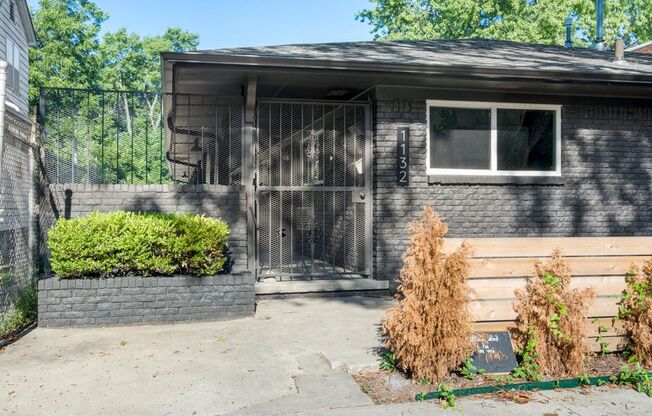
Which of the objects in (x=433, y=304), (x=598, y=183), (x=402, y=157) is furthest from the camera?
(x=598, y=183)

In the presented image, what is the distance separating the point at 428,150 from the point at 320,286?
2.70 m

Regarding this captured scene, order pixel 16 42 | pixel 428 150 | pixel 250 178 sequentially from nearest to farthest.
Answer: pixel 250 178, pixel 428 150, pixel 16 42

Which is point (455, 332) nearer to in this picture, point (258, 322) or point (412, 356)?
point (412, 356)

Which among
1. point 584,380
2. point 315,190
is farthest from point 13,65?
point 584,380

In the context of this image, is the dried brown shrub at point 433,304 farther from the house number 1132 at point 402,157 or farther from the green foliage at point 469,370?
the house number 1132 at point 402,157

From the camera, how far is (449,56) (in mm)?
9305

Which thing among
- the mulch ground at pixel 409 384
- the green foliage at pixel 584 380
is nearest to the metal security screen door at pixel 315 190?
the mulch ground at pixel 409 384

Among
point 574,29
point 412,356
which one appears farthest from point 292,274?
point 574,29

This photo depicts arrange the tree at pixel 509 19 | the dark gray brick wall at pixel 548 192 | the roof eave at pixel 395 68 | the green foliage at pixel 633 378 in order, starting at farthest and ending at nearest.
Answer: the tree at pixel 509 19, the dark gray brick wall at pixel 548 192, the roof eave at pixel 395 68, the green foliage at pixel 633 378

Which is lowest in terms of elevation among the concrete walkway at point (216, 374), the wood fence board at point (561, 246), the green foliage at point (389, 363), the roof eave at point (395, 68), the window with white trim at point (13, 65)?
the concrete walkway at point (216, 374)

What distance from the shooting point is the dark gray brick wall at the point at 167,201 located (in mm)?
7305

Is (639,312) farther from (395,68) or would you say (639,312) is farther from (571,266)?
(395,68)

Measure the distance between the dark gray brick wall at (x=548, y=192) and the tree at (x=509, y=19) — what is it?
2533cm

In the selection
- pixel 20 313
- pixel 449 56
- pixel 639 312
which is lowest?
pixel 20 313
